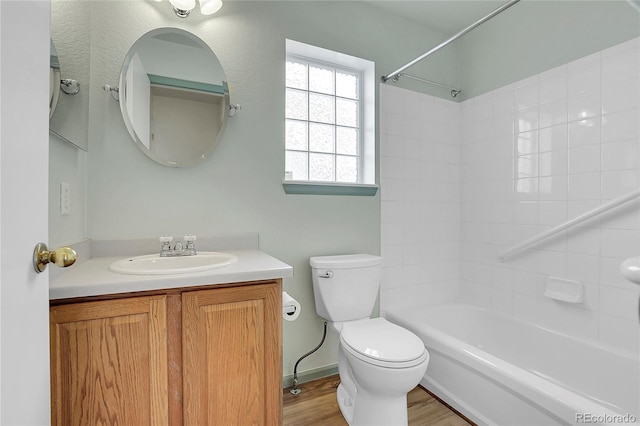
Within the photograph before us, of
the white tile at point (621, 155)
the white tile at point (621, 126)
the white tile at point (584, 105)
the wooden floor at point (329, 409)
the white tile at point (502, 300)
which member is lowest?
the wooden floor at point (329, 409)

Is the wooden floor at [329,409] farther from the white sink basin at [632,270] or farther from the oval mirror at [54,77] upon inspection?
the oval mirror at [54,77]

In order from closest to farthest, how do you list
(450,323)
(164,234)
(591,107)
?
1. (164,234)
2. (591,107)
3. (450,323)

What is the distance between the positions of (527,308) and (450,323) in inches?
19.5

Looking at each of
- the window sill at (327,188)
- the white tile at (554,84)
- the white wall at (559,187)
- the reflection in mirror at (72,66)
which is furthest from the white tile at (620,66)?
the reflection in mirror at (72,66)

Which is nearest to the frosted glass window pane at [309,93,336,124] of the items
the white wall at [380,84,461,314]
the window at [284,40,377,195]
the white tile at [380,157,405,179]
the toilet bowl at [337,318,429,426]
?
the window at [284,40,377,195]

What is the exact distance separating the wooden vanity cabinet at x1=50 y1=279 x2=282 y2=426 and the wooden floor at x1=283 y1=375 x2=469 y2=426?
1.62 ft

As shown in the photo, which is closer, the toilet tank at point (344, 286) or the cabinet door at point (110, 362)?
the cabinet door at point (110, 362)

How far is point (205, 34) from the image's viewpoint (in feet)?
5.16

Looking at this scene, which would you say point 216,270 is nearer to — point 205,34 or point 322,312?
point 322,312

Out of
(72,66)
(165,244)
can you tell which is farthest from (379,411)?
(72,66)

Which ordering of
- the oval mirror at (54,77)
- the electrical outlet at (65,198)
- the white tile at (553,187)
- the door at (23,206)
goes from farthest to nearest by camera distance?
the white tile at (553,187)
the electrical outlet at (65,198)
the oval mirror at (54,77)
the door at (23,206)

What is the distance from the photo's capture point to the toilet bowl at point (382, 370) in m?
1.27

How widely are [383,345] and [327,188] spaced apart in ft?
3.09

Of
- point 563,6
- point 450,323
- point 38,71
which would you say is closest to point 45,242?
point 38,71
